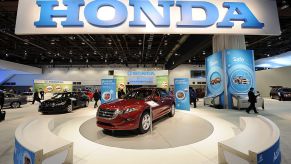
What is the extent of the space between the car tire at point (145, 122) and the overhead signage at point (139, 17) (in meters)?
2.43

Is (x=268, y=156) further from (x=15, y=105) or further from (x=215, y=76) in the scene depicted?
(x=15, y=105)

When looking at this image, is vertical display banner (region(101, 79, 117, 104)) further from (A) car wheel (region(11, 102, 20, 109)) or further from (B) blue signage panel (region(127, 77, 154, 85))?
(A) car wheel (region(11, 102, 20, 109))

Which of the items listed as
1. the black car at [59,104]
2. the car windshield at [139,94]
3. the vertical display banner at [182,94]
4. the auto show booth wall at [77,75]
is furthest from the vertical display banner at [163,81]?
the auto show booth wall at [77,75]

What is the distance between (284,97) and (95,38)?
1721 centimetres

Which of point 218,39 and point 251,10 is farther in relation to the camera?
point 218,39

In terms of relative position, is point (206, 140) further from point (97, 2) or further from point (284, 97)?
point (284, 97)

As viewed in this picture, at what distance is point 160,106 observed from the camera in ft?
18.8

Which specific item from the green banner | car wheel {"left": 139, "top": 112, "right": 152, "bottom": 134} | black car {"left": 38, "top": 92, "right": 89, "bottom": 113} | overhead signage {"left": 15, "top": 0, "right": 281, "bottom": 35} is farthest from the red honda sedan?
the green banner

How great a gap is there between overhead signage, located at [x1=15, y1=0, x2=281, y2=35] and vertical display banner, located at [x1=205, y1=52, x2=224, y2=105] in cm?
670

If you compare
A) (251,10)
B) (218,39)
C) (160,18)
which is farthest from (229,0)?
(218,39)

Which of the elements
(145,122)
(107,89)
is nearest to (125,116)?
(145,122)

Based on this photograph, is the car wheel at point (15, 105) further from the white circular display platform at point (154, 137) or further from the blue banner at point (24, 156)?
the blue banner at point (24, 156)

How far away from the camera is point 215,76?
10.4m

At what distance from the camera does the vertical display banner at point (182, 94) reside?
9.23m
